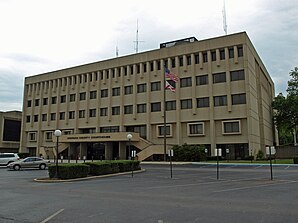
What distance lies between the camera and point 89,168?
22.9 meters

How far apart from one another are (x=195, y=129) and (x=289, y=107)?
67.5ft

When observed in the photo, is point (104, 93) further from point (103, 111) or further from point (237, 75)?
point (237, 75)

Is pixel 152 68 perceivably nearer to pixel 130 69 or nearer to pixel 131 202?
pixel 130 69

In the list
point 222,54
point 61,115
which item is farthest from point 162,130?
point 61,115

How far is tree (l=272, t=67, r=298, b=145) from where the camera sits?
5650 cm

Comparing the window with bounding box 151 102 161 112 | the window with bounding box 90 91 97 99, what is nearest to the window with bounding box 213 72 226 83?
the window with bounding box 151 102 161 112

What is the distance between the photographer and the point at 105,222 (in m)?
7.68

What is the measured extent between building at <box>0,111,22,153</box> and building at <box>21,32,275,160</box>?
8632 millimetres

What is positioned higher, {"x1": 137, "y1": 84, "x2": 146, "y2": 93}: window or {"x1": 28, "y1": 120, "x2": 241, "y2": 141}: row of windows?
{"x1": 137, "y1": 84, "x2": 146, "y2": 93}: window

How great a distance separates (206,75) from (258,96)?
10.4 metres

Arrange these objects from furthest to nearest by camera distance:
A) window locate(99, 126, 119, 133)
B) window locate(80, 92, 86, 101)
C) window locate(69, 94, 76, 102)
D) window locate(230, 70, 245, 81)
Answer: window locate(69, 94, 76, 102), window locate(80, 92, 86, 101), window locate(99, 126, 119, 133), window locate(230, 70, 245, 81)

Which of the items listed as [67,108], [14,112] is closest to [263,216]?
[67,108]

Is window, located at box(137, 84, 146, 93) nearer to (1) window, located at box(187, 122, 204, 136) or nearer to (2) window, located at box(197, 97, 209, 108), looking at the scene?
(2) window, located at box(197, 97, 209, 108)

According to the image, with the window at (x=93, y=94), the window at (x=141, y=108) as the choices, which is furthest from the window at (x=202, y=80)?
the window at (x=93, y=94)
